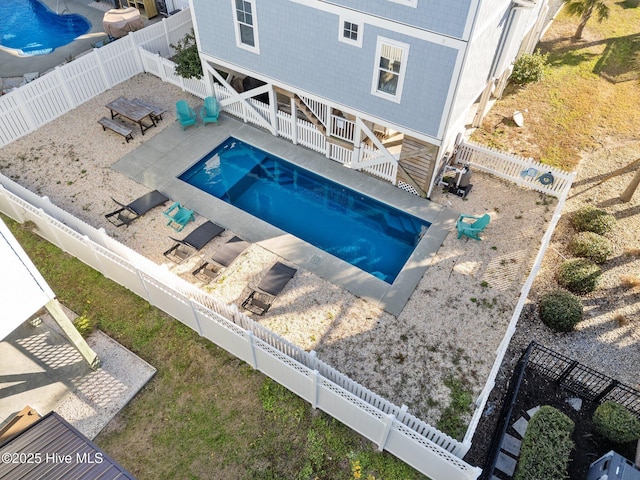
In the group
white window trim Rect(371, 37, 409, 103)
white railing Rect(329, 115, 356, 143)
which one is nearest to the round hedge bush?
white window trim Rect(371, 37, 409, 103)

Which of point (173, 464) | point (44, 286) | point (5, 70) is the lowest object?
point (173, 464)

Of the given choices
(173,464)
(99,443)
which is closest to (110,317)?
(99,443)

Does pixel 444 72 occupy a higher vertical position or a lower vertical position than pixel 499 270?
higher

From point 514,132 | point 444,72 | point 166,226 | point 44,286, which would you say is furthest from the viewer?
point 514,132

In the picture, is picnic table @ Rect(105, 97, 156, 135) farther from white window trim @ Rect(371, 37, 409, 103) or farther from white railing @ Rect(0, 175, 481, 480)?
white window trim @ Rect(371, 37, 409, 103)

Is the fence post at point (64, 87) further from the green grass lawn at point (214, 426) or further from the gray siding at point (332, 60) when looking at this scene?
the green grass lawn at point (214, 426)

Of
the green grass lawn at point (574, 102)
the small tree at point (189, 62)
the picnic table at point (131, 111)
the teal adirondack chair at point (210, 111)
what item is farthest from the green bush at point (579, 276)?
the picnic table at point (131, 111)

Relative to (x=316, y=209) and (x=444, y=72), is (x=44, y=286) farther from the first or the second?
(x=444, y=72)
